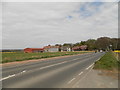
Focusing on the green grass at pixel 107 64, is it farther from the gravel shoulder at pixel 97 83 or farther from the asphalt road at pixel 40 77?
the gravel shoulder at pixel 97 83

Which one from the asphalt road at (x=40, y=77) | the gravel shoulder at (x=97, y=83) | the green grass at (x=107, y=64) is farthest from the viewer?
the green grass at (x=107, y=64)

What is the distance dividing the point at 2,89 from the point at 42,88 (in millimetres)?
1958

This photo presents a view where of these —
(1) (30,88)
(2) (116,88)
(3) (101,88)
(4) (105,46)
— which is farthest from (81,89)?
(4) (105,46)

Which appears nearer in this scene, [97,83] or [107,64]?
[97,83]

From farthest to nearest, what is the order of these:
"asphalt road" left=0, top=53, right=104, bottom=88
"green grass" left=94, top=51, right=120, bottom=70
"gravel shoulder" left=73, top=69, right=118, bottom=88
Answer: "green grass" left=94, top=51, right=120, bottom=70
"asphalt road" left=0, top=53, right=104, bottom=88
"gravel shoulder" left=73, top=69, right=118, bottom=88

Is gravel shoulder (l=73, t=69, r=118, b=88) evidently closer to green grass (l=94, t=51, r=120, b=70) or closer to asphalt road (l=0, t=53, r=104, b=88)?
asphalt road (l=0, t=53, r=104, b=88)

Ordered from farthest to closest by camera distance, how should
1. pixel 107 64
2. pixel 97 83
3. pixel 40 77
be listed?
1. pixel 107 64
2. pixel 40 77
3. pixel 97 83

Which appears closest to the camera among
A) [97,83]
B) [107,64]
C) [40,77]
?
[97,83]

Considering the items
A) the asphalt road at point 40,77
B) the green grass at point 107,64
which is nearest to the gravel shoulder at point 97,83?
the asphalt road at point 40,77

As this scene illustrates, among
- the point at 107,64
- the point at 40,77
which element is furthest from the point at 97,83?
the point at 107,64

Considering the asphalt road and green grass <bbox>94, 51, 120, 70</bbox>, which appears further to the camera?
green grass <bbox>94, 51, 120, 70</bbox>

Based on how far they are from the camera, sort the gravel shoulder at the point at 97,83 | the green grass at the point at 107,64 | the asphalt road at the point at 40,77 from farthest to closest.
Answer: the green grass at the point at 107,64 → the asphalt road at the point at 40,77 → the gravel shoulder at the point at 97,83

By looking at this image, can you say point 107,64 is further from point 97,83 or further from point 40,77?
point 40,77

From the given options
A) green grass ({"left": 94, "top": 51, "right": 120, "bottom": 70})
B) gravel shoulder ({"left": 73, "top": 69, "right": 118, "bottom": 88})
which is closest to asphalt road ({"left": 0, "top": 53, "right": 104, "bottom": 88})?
gravel shoulder ({"left": 73, "top": 69, "right": 118, "bottom": 88})
